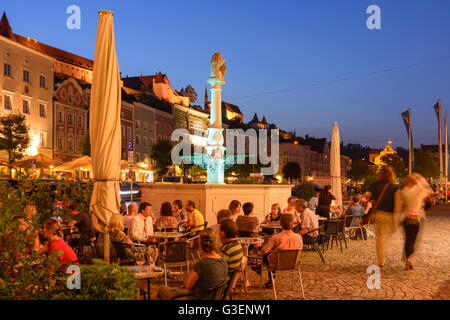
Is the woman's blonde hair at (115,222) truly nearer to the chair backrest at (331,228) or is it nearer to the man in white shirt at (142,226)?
the man in white shirt at (142,226)

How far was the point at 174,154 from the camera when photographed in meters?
65.1

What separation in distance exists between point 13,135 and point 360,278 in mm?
33239

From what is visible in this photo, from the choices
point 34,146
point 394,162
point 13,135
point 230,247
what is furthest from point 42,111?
point 230,247

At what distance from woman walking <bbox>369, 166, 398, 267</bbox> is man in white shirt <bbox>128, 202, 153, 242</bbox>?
4.38 m

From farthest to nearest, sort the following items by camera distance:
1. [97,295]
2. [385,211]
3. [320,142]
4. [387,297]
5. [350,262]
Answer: [320,142], [350,262], [385,211], [387,297], [97,295]

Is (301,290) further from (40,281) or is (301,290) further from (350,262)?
(40,281)

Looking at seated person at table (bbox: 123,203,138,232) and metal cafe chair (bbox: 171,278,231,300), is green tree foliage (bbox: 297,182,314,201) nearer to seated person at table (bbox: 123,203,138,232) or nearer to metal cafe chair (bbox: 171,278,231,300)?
seated person at table (bbox: 123,203,138,232)

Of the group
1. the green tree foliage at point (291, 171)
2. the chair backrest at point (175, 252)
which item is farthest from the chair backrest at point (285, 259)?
the green tree foliage at point (291, 171)

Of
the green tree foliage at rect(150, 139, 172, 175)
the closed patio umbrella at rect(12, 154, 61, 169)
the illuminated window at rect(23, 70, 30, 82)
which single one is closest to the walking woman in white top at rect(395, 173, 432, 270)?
the closed patio umbrella at rect(12, 154, 61, 169)

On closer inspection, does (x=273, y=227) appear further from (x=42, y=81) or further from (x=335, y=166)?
(x=42, y=81)

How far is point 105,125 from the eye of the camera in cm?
732

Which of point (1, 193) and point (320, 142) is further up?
point (320, 142)
